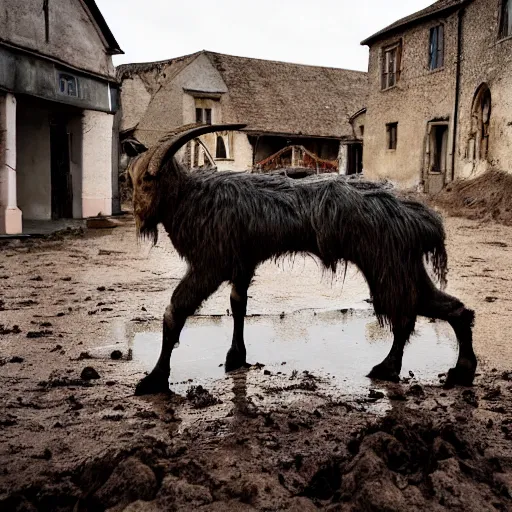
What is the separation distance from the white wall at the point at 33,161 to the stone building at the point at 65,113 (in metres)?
0.02

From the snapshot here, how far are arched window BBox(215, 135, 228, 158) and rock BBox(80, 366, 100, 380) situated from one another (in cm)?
2805

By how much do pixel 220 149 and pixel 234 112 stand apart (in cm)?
179

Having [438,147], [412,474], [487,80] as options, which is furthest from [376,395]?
[438,147]

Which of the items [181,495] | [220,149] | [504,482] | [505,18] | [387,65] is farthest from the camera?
[220,149]

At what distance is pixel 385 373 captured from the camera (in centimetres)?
415

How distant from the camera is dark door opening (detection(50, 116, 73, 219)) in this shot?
15789mm

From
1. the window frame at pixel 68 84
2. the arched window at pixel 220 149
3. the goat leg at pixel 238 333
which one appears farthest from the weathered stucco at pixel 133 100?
the goat leg at pixel 238 333

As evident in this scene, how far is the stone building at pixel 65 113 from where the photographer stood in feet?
43.8

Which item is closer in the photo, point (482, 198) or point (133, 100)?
point (482, 198)

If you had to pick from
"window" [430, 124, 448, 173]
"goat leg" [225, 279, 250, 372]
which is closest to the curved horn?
"goat leg" [225, 279, 250, 372]

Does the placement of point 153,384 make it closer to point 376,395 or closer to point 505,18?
point 376,395

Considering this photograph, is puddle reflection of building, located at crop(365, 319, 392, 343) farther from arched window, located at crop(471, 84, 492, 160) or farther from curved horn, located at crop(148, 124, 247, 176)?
arched window, located at crop(471, 84, 492, 160)

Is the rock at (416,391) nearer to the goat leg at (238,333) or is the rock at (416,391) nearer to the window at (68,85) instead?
the goat leg at (238,333)

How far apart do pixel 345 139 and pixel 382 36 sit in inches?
303
